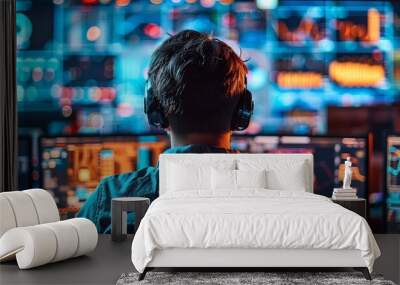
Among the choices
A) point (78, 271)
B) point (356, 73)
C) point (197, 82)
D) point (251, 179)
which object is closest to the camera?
point (78, 271)

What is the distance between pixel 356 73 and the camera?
7457mm

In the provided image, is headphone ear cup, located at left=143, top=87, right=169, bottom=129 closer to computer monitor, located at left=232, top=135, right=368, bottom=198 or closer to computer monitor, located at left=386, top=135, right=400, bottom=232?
computer monitor, located at left=232, top=135, right=368, bottom=198

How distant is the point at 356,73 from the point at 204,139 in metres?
1.81

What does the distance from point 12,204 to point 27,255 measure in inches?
22.0

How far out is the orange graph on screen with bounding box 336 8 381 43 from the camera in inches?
Answer: 294

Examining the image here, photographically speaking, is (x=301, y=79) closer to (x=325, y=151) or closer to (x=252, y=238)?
(x=325, y=151)

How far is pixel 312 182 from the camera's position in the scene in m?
7.14

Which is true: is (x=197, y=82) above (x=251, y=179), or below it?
above

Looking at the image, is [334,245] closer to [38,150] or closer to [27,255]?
[27,255]

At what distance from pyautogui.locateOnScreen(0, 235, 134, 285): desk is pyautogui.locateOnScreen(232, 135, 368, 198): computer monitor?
208 centimetres

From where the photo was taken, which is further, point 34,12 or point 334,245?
point 34,12

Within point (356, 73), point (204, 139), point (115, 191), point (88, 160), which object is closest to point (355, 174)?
point (356, 73)

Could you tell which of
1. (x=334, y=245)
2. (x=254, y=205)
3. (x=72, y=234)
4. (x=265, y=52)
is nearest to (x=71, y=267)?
(x=72, y=234)

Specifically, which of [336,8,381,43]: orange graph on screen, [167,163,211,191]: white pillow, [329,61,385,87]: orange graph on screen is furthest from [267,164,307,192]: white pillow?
[336,8,381,43]: orange graph on screen
